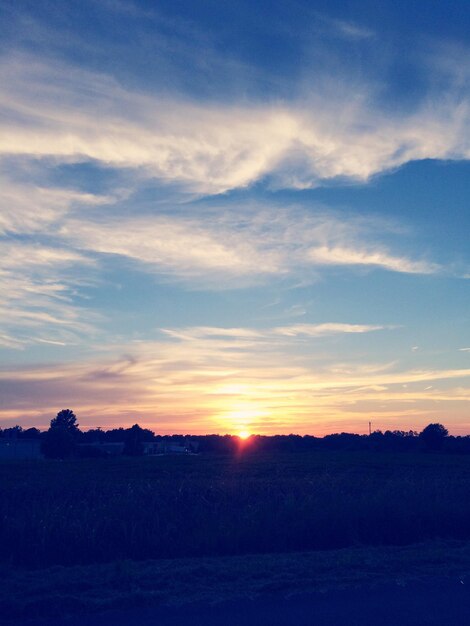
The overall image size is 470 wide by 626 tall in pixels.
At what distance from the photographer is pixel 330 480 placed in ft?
49.3

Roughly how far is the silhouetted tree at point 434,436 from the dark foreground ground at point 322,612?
269 ft

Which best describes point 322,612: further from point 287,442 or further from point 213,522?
point 287,442

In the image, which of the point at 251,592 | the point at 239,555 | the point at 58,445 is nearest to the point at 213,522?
the point at 239,555

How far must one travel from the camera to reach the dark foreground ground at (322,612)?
6656mm

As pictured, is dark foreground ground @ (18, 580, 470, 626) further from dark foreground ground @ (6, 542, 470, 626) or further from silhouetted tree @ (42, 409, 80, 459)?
silhouetted tree @ (42, 409, 80, 459)

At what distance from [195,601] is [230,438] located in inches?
4806

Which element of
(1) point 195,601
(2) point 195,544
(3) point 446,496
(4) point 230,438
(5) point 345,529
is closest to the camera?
(1) point 195,601

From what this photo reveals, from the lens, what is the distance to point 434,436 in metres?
86.7

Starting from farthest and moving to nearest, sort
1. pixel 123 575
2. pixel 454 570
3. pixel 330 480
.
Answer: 1. pixel 330 480
2. pixel 454 570
3. pixel 123 575

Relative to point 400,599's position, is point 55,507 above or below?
above

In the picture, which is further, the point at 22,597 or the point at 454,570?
the point at 454,570

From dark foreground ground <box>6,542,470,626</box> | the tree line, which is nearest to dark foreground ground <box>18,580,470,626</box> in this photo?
dark foreground ground <box>6,542,470,626</box>

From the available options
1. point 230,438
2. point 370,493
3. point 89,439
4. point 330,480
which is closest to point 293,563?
point 370,493

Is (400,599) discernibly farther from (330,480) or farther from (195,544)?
(330,480)
